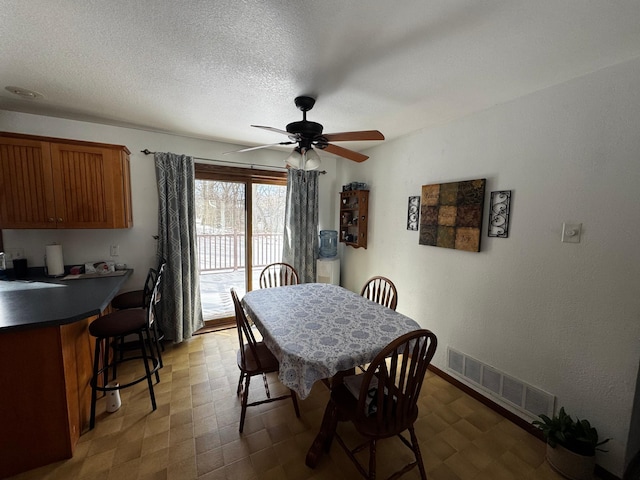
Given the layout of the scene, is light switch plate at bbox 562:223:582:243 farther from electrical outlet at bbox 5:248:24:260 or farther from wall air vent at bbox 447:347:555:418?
electrical outlet at bbox 5:248:24:260

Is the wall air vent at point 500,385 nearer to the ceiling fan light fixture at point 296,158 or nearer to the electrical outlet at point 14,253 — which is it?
the ceiling fan light fixture at point 296,158

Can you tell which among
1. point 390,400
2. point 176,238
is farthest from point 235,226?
point 390,400

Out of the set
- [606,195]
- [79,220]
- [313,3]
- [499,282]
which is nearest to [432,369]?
[499,282]

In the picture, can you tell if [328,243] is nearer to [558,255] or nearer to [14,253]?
[558,255]

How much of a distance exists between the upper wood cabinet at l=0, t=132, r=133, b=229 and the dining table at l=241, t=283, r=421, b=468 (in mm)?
1601

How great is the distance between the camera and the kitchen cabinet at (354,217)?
3.28 meters

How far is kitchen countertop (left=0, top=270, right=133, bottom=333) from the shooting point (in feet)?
4.50

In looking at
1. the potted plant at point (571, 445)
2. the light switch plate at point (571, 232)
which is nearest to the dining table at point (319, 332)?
the potted plant at point (571, 445)

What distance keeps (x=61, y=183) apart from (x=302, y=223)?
238 cm

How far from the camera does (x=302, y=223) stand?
3.48m

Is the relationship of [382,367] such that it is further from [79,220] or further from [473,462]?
[79,220]

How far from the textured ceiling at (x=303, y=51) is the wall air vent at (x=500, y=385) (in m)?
2.04

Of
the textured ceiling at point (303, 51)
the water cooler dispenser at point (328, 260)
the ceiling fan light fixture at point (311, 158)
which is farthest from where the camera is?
the water cooler dispenser at point (328, 260)

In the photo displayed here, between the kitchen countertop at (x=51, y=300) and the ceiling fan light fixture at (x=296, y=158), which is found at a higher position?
the ceiling fan light fixture at (x=296, y=158)
